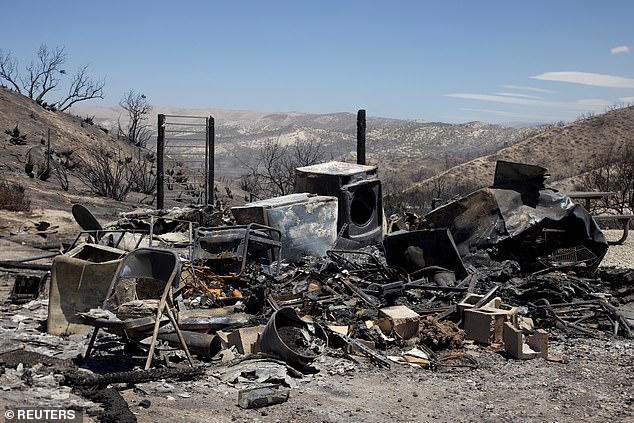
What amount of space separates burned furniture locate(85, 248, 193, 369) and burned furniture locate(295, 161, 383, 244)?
5.59 metres

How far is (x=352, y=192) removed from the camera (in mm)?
12516

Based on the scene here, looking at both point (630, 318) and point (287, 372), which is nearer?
point (287, 372)

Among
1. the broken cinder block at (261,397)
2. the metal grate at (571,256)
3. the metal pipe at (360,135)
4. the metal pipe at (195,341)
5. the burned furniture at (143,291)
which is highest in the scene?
the metal pipe at (360,135)

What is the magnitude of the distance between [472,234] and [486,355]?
379cm

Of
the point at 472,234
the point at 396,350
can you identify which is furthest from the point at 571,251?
the point at 396,350

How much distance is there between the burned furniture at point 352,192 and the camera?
40.7 feet

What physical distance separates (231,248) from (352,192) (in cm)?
332

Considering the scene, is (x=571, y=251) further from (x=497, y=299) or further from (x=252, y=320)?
(x=252, y=320)

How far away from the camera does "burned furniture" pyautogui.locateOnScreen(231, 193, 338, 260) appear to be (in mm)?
11055

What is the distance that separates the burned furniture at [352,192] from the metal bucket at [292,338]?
200 inches

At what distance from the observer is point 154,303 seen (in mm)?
6426

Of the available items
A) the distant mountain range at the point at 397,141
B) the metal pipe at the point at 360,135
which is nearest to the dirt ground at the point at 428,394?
the metal pipe at the point at 360,135

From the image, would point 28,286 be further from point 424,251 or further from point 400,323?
point 424,251

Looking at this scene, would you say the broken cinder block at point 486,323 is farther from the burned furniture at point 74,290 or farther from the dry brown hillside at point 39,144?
the dry brown hillside at point 39,144
